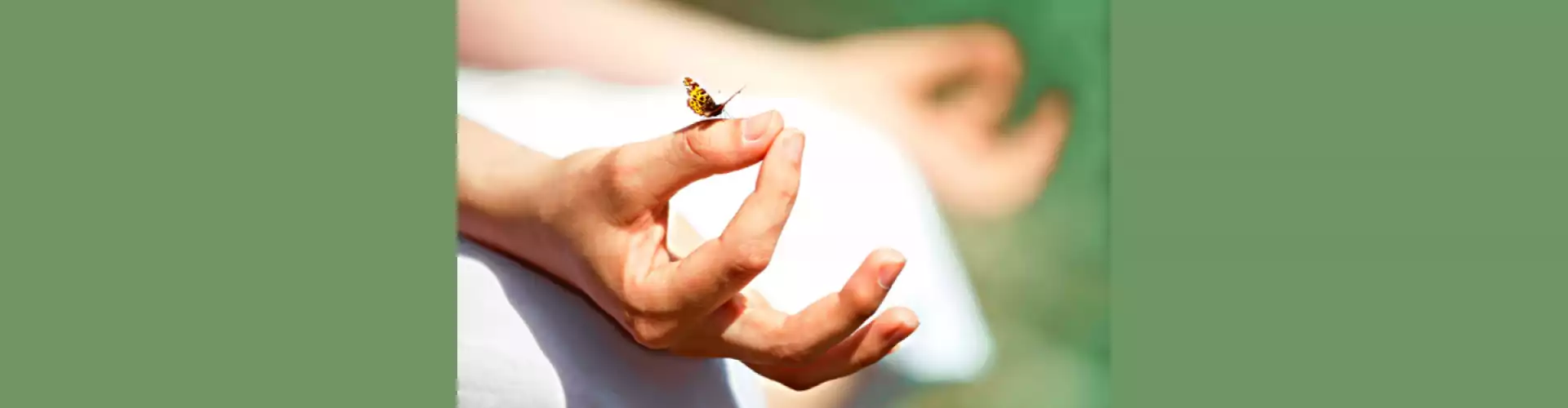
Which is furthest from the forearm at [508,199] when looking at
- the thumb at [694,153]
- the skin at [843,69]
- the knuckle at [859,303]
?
the knuckle at [859,303]

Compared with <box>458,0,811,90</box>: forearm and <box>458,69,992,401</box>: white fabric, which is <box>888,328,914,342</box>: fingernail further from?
<box>458,0,811,90</box>: forearm

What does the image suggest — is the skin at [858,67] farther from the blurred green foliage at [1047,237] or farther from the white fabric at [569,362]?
the white fabric at [569,362]

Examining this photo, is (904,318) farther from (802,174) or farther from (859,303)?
(802,174)

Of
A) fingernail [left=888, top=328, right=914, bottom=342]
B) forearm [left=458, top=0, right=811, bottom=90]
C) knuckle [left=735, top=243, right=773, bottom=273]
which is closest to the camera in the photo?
knuckle [left=735, top=243, right=773, bottom=273]

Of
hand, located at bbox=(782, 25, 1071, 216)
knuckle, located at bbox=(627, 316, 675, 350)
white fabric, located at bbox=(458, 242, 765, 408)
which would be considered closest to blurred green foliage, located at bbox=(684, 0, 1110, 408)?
hand, located at bbox=(782, 25, 1071, 216)

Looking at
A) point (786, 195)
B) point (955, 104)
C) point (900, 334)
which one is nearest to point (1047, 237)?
point (955, 104)

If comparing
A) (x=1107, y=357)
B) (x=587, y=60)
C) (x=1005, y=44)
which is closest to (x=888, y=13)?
(x=1005, y=44)

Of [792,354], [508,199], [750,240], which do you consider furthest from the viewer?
[508,199]
